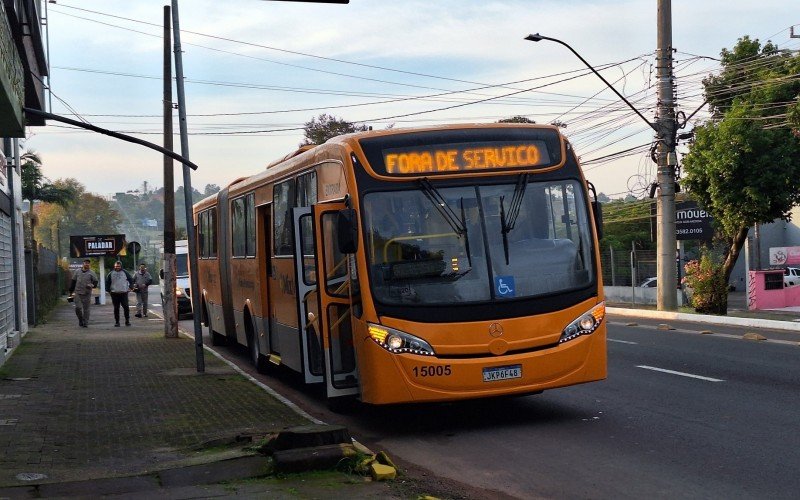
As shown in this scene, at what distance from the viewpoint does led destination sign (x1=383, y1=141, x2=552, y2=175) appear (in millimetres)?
10375

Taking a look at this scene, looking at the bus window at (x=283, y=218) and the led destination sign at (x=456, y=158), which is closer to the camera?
the led destination sign at (x=456, y=158)

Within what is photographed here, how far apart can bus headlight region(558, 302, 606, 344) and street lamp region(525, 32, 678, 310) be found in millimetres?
20482

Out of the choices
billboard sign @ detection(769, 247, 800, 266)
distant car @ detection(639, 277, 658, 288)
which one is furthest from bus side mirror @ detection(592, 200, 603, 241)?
billboard sign @ detection(769, 247, 800, 266)

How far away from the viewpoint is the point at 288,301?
13.2 metres

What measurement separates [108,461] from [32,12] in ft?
37.5

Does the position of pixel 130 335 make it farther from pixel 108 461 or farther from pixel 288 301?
pixel 108 461

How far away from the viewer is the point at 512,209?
1031 cm

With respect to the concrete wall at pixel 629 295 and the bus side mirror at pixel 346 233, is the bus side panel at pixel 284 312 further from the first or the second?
the concrete wall at pixel 629 295

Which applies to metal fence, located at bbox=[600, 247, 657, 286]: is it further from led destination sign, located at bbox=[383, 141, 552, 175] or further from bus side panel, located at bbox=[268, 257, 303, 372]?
led destination sign, located at bbox=[383, 141, 552, 175]

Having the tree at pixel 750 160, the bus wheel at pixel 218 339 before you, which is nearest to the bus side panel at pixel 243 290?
the bus wheel at pixel 218 339

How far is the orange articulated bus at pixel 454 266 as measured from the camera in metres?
9.90

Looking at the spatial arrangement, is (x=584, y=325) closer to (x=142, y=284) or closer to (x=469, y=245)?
(x=469, y=245)

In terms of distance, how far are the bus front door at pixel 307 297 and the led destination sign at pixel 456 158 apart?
1.23 m

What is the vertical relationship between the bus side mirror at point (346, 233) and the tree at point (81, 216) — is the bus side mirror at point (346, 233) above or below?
below
